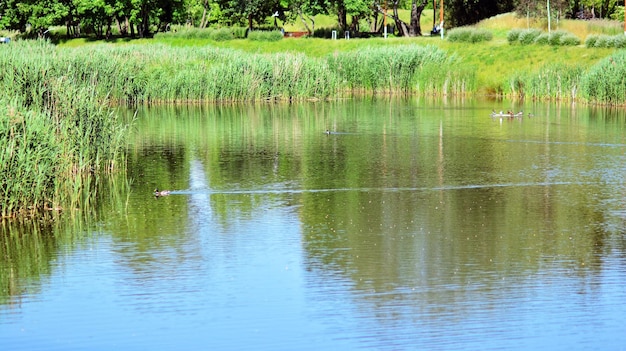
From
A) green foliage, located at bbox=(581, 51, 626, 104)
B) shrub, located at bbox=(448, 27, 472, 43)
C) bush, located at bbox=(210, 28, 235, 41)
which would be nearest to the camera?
green foliage, located at bbox=(581, 51, 626, 104)

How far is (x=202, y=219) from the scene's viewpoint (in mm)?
17891

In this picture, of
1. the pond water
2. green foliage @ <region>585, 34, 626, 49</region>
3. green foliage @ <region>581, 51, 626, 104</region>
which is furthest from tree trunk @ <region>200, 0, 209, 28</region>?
the pond water

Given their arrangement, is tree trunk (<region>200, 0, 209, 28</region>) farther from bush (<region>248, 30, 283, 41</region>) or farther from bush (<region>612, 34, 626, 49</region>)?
bush (<region>612, 34, 626, 49</region>)

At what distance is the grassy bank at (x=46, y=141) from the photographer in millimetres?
16953

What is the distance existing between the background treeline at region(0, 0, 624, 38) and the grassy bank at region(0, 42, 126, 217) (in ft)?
157

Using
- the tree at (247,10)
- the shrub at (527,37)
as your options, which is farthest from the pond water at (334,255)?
the tree at (247,10)

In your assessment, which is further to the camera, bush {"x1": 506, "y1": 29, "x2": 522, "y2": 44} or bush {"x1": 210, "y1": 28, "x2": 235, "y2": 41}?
bush {"x1": 210, "y1": 28, "x2": 235, "y2": 41}

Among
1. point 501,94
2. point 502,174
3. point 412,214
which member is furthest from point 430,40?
point 412,214

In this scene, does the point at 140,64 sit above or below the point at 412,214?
above

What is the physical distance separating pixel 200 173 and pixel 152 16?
6286 centimetres

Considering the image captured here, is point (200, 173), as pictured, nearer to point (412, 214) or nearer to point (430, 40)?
point (412, 214)

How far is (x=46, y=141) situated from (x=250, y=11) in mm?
A: 61899

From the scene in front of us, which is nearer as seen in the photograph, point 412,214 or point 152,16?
point 412,214

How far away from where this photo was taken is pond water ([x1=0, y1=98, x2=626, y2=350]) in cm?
1155
